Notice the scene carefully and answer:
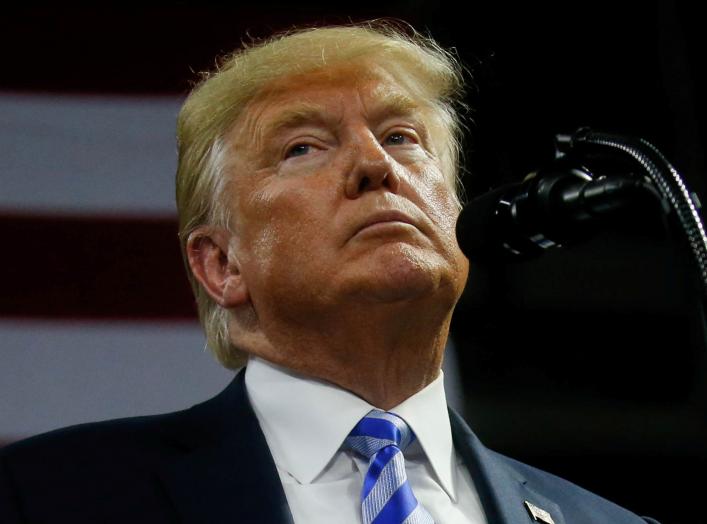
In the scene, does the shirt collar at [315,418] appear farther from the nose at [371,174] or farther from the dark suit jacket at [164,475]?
the nose at [371,174]

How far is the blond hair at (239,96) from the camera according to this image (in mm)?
1979

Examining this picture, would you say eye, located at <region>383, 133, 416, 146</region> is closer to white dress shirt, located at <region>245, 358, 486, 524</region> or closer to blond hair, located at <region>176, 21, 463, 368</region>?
blond hair, located at <region>176, 21, 463, 368</region>

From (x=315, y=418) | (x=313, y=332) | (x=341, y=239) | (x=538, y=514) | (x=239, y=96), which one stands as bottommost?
(x=538, y=514)

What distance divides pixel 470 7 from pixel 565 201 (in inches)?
64.5

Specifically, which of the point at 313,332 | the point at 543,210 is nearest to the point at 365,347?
the point at 313,332

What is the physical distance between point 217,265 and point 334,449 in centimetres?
43

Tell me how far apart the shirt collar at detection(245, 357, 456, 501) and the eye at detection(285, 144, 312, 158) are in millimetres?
339

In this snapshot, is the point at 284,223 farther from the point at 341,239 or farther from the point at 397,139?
the point at 397,139

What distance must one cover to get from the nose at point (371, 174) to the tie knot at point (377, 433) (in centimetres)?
34

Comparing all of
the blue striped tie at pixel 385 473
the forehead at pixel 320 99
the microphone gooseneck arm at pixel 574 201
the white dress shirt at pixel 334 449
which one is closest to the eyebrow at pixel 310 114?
the forehead at pixel 320 99

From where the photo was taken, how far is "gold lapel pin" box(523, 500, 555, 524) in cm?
185

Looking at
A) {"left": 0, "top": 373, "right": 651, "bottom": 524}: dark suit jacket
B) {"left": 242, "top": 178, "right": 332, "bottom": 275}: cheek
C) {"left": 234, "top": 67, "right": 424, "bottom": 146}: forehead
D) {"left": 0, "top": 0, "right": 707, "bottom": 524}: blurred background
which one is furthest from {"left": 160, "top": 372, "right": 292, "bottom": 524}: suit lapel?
{"left": 0, "top": 0, "right": 707, "bottom": 524}: blurred background

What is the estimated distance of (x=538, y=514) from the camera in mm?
1857

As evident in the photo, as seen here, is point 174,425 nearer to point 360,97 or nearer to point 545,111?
point 360,97
